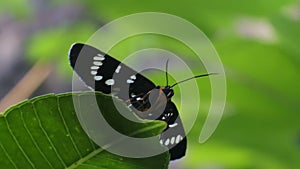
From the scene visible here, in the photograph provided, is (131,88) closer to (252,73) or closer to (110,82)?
(110,82)

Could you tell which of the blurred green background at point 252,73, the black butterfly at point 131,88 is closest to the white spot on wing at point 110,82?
the black butterfly at point 131,88

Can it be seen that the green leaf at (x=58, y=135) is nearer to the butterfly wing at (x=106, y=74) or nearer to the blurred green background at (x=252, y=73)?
the butterfly wing at (x=106, y=74)

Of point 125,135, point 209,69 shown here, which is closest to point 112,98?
point 125,135

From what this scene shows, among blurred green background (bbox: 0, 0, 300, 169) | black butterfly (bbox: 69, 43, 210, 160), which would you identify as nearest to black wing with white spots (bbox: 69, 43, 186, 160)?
black butterfly (bbox: 69, 43, 210, 160)

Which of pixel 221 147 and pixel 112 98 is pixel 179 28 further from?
pixel 112 98

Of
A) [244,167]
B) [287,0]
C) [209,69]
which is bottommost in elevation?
[244,167]

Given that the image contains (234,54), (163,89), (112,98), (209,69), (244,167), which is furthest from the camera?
(244,167)

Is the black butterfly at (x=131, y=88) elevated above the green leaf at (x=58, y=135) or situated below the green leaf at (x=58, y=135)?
above
